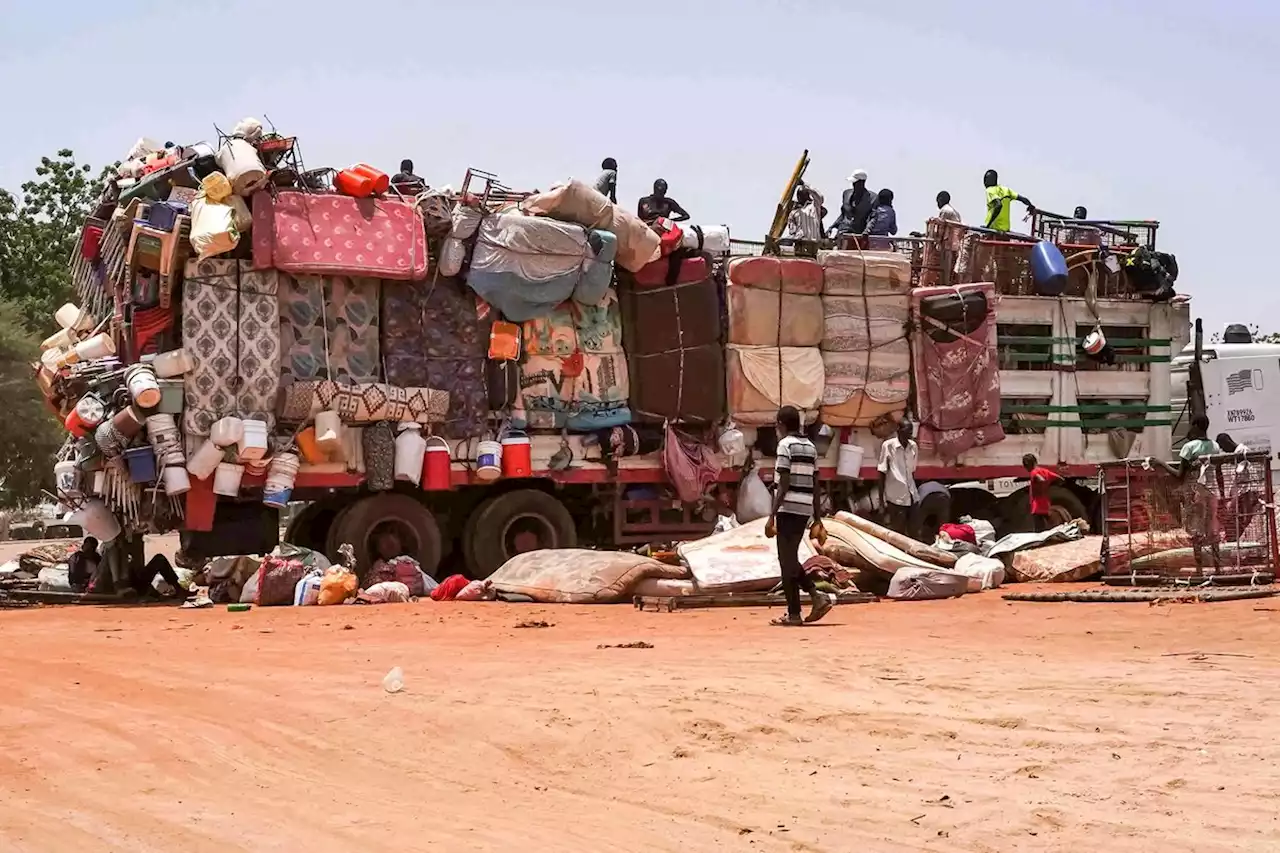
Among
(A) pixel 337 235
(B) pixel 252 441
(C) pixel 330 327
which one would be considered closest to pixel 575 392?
(C) pixel 330 327

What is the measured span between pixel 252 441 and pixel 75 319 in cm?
285

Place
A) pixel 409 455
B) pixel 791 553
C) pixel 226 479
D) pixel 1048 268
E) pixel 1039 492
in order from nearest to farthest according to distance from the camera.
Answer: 1. pixel 791 553
2. pixel 226 479
3. pixel 409 455
4. pixel 1039 492
5. pixel 1048 268

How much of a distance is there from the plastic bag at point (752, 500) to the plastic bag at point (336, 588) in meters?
4.40

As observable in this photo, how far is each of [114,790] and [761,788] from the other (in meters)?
2.31

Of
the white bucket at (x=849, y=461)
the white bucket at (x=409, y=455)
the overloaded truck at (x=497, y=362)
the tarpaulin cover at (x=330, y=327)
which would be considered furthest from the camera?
the white bucket at (x=849, y=461)

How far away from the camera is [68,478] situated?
15.0 m

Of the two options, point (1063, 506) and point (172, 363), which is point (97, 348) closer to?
point (172, 363)

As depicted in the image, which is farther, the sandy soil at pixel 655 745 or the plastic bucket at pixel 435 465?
the plastic bucket at pixel 435 465

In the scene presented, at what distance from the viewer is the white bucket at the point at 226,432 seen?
1432 centimetres

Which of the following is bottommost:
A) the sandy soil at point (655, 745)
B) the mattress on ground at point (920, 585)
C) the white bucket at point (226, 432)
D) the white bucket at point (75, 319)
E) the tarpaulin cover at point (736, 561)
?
the sandy soil at point (655, 745)

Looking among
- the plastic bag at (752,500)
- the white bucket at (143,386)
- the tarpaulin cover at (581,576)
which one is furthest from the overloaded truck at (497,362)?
the tarpaulin cover at (581,576)

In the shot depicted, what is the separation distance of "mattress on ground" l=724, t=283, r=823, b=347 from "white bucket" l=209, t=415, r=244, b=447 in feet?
17.0

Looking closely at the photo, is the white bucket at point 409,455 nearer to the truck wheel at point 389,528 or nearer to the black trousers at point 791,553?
the truck wheel at point 389,528

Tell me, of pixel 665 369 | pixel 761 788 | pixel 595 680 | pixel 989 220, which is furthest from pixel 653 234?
pixel 761 788
